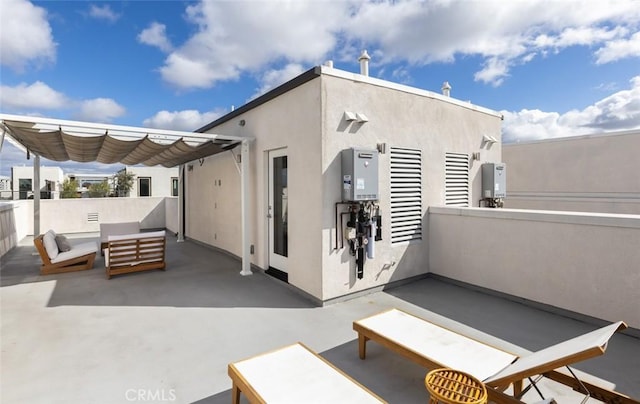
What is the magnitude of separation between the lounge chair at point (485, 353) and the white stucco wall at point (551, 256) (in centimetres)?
163

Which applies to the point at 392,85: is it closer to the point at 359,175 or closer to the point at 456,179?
the point at 359,175

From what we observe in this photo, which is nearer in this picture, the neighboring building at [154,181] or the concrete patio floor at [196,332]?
the concrete patio floor at [196,332]

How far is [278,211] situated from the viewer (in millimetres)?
5785

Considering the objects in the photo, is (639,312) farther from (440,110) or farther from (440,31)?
(440,31)

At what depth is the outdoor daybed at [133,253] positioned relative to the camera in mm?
5871

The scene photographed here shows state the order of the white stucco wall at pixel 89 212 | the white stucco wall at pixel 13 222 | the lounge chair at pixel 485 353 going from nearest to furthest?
the lounge chair at pixel 485 353
the white stucco wall at pixel 13 222
the white stucco wall at pixel 89 212

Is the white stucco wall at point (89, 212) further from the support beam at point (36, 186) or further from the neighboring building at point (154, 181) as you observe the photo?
the neighboring building at point (154, 181)

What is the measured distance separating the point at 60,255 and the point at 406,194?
23.9 ft

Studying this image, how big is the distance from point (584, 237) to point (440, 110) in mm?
3271

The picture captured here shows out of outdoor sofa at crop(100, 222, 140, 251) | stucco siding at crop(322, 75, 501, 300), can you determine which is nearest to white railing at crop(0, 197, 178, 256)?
outdoor sofa at crop(100, 222, 140, 251)

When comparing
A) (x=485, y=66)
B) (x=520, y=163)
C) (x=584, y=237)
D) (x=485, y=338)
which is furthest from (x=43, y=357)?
(x=520, y=163)

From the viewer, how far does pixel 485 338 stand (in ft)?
11.2

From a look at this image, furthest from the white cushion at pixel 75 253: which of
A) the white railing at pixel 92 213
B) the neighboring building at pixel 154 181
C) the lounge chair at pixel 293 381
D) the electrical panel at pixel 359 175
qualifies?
the neighboring building at pixel 154 181

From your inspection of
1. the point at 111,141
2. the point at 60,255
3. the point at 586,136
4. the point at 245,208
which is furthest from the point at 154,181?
the point at 586,136
